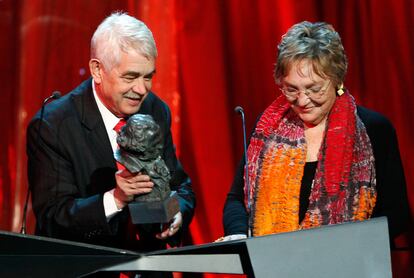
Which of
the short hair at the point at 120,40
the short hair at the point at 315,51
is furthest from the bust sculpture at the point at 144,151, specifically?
the short hair at the point at 315,51

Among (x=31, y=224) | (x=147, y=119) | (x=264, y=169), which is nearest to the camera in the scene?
(x=147, y=119)

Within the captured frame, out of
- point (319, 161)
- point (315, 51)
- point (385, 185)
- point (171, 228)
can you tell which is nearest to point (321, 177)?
point (319, 161)

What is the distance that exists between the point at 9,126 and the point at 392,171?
1979mm

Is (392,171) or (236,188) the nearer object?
(392,171)

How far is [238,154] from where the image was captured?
376cm

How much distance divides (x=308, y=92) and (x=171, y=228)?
60cm

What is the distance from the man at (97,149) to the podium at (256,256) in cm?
55

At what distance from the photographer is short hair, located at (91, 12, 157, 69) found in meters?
2.44

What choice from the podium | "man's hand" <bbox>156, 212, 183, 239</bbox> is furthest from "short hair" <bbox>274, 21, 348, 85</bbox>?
the podium

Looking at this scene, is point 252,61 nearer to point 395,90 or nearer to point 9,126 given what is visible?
point 395,90

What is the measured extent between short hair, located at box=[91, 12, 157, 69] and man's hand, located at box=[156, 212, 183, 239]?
51 cm

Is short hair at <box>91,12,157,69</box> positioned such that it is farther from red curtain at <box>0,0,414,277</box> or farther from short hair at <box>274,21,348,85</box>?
red curtain at <box>0,0,414,277</box>

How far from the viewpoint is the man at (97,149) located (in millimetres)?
Result: 2385

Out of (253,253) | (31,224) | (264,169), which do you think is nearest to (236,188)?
(264,169)
